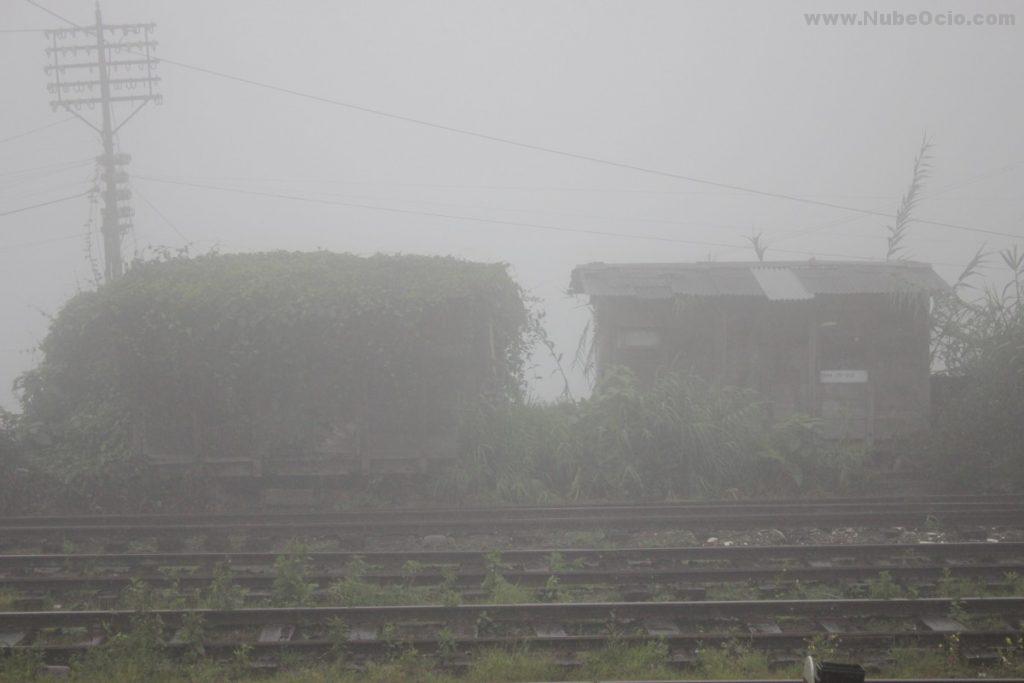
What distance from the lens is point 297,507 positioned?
12.9 meters

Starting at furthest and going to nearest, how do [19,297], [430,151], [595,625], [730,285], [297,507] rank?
1. [430,151]
2. [19,297]
3. [730,285]
4. [297,507]
5. [595,625]

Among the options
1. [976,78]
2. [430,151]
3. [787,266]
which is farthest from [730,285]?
[430,151]

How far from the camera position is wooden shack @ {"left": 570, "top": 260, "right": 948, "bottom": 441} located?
15.3 m

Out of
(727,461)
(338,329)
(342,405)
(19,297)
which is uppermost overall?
(19,297)

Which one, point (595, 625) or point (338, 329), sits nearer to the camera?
point (595, 625)

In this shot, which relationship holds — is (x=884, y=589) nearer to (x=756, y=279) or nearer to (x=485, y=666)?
(x=485, y=666)

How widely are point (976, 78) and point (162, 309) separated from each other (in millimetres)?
87710

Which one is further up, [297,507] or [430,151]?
[430,151]

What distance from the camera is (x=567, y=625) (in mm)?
7984

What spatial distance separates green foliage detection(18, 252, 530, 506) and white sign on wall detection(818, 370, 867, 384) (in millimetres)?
5813

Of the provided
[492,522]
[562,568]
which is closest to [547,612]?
[562,568]

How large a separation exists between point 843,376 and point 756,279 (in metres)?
2.23

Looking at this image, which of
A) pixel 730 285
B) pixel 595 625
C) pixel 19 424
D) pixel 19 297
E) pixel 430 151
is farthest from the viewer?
pixel 430 151

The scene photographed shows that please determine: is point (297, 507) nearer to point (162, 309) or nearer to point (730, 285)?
point (162, 309)
